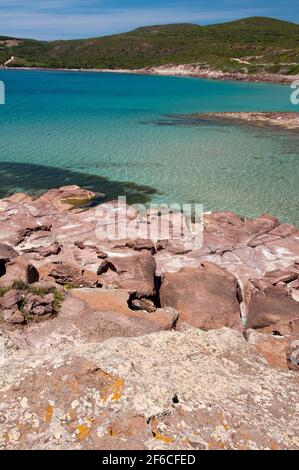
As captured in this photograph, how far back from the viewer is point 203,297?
43.1 feet

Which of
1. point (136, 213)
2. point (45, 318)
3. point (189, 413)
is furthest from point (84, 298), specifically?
point (136, 213)

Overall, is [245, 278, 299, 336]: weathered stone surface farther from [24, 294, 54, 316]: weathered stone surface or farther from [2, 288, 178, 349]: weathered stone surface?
[24, 294, 54, 316]: weathered stone surface

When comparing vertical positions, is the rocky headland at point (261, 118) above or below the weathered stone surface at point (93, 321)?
above

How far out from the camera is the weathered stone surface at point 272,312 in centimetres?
1202

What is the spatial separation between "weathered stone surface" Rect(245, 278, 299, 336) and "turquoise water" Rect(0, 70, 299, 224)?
1223cm

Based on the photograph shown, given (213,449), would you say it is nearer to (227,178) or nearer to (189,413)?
(189,413)

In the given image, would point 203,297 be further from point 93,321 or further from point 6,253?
point 6,253

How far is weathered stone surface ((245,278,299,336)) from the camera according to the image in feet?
39.4

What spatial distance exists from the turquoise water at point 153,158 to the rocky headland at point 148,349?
419 inches

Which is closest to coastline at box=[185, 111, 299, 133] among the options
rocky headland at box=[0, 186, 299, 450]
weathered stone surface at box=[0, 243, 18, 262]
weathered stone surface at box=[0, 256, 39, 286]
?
rocky headland at box=[0, 186, 299, 450]

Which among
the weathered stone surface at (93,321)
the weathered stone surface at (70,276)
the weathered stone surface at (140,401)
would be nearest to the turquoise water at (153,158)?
the weathered stone surface at (70,276)

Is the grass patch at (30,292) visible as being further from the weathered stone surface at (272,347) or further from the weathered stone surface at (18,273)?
the weathered stone surface at (272,347)

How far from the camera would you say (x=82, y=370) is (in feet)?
20.6
